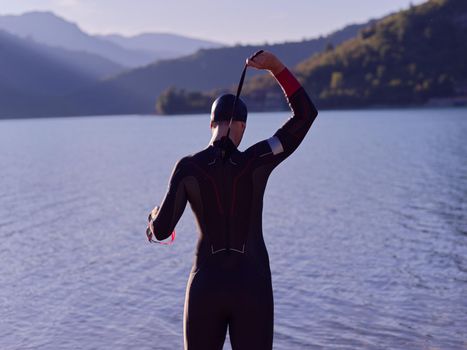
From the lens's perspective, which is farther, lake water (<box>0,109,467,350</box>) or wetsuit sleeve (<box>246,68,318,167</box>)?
lake water (<box>0,109,467,350</box>)

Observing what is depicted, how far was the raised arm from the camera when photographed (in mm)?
4809

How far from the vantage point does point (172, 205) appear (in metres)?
4.78

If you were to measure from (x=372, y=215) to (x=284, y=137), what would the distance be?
894 inches

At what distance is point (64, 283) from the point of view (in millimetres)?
16859

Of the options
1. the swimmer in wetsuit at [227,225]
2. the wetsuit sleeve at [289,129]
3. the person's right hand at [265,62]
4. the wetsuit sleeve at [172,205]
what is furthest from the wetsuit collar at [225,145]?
the person's right hand at [265,62]

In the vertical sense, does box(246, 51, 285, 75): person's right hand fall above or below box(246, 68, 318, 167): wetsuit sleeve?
above

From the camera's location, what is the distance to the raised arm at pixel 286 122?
4.81m

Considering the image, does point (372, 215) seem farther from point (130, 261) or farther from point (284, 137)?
point (284, 137)

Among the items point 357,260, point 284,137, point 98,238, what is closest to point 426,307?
point 357,260

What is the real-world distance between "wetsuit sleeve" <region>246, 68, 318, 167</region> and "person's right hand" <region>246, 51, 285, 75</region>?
0.26 ft

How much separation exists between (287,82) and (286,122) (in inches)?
11.1

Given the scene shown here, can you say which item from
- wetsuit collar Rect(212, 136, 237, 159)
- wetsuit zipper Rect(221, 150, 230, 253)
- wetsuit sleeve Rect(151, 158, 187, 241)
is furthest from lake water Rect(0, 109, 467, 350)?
wetsuit collar Rect(212, 136, 237, 159)

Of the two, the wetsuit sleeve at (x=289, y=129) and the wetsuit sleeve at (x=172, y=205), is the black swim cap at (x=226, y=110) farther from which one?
the wetsuit sleeve at (x=172, y=205)

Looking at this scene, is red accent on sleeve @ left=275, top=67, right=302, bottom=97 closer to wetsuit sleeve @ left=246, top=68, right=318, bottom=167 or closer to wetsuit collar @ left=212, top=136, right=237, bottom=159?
wetsuit sleeve @ left=246, top=68, right=318, bottom=167
